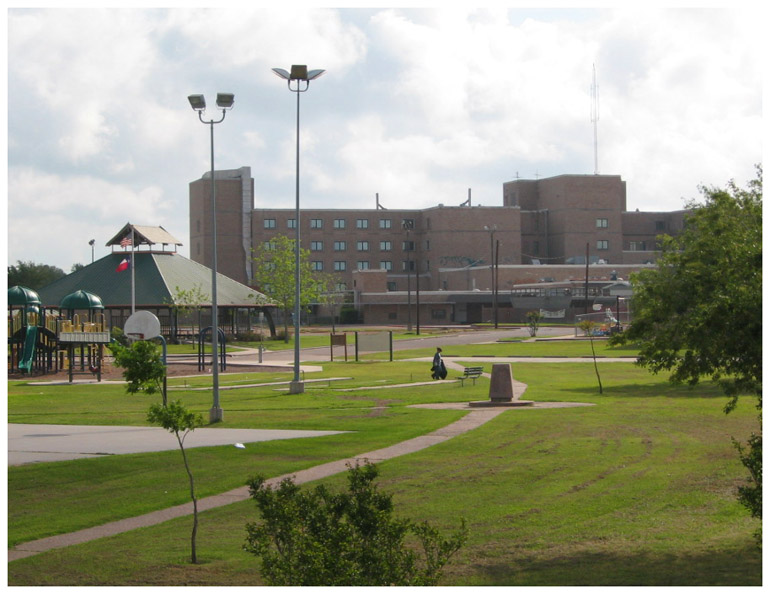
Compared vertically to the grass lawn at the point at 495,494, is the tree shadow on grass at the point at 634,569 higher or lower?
lower

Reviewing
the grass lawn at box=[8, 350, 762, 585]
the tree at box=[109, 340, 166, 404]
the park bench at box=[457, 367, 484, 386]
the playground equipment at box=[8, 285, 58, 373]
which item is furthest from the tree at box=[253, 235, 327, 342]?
the tree at box=[109, 340, 166, 404]

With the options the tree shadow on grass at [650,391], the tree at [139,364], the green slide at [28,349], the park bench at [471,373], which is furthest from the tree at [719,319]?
the green slide at [28,349]

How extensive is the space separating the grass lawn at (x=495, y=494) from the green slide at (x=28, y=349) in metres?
19.0

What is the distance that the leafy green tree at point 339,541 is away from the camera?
966 cm

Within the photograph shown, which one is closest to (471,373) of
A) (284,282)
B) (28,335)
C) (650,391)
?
(650,391)

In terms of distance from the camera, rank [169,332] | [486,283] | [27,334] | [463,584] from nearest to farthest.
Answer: [463,584]
[27,334]
[169,332]
[486,283]

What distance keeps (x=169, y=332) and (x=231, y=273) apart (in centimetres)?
5075

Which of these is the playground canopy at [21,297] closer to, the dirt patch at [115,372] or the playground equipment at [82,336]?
the playground equipment at [82,336]

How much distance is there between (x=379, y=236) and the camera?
454ft

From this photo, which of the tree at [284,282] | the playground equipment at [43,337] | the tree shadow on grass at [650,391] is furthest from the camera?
the tree at [284,282]

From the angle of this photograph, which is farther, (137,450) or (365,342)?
(365,342)

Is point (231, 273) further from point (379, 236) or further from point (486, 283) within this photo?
point (486, 283)

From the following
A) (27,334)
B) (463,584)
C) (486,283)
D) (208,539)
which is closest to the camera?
(463,584)

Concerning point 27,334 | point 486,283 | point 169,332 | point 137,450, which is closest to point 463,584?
point 137,450
